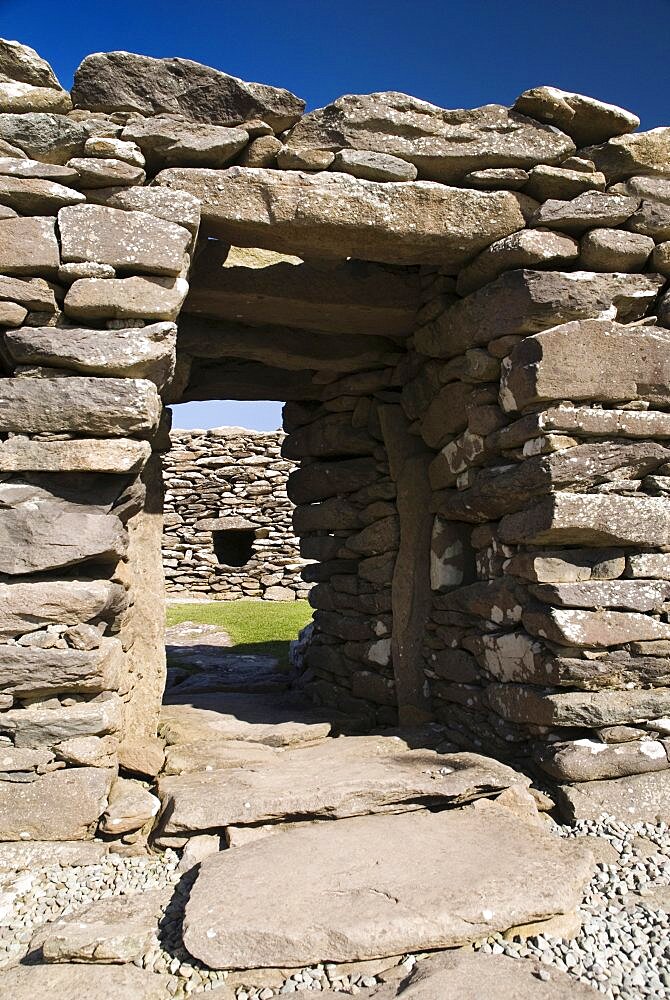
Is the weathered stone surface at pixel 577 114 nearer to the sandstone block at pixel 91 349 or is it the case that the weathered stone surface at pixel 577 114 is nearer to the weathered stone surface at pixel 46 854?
the sandstone block at pixel 91 349

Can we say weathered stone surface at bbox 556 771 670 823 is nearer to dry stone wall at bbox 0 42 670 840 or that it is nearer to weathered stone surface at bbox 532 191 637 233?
dry stone wall at bbox 0 42 670 840

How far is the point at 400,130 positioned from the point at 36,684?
3.31 metres

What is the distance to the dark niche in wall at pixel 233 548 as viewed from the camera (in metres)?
16.4

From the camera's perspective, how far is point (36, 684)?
338cm

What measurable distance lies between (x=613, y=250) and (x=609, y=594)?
5.97ft

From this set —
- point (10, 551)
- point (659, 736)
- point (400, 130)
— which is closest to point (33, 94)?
point (400, 130)

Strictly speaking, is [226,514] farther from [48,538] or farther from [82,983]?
[82,983]

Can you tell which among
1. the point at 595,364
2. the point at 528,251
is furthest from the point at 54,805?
the point at 528,251

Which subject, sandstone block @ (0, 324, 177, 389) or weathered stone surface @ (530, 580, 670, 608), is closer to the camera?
sandstone block @ (0, 324, 177, 389)

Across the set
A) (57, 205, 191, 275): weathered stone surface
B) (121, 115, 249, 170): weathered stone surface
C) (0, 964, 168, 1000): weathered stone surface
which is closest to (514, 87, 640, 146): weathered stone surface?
(121, 115, 249, 170): weathered stone surface

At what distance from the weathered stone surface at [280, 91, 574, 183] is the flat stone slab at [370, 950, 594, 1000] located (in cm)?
367

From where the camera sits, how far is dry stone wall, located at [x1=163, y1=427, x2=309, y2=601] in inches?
591

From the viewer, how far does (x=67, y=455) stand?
351cm

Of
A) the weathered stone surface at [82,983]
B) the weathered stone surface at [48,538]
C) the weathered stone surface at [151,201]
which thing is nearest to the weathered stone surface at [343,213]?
the weathered stone surface at [151,201]
